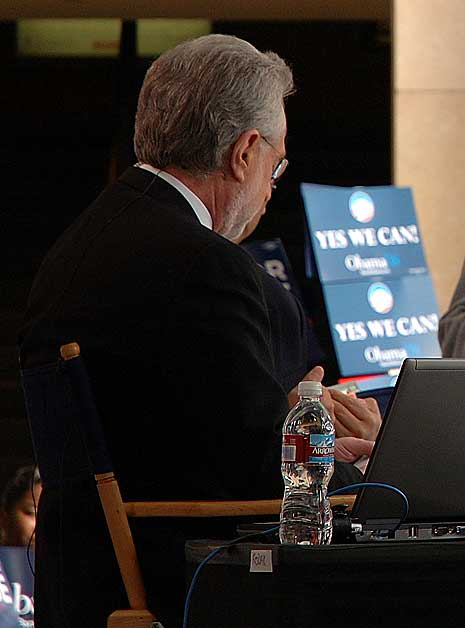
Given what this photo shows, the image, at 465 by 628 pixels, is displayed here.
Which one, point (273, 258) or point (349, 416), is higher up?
point (349, 416)

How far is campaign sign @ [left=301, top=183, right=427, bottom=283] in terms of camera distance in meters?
5.07

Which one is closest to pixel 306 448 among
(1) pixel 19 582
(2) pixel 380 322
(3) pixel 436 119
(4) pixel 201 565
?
(4) pixel 201 565

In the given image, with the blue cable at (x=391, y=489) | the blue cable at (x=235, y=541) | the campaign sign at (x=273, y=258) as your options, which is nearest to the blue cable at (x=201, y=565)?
the blue cable at (x=235, y=541)

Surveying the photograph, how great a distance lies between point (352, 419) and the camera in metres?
2.57

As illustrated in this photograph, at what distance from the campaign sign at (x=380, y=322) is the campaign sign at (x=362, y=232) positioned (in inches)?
2.0

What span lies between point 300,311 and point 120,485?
1.40 ft

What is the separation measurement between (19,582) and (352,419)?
1.79 metres

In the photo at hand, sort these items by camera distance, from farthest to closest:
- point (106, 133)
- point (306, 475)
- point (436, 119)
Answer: point (106, 133) → point (436, 119) → point (306, 475)

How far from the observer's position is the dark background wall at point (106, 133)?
7914 mm

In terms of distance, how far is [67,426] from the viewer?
7.22ft

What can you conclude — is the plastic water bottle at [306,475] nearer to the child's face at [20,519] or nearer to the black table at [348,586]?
the black table at [348,586]

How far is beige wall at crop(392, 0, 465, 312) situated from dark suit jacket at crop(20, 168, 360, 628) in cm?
421

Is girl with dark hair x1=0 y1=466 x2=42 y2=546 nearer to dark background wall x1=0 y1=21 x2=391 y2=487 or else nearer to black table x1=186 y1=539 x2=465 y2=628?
dark background wall x1=0 y1=21 x2=391 y2=487

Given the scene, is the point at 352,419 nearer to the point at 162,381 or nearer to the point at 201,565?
the point at 162,381
